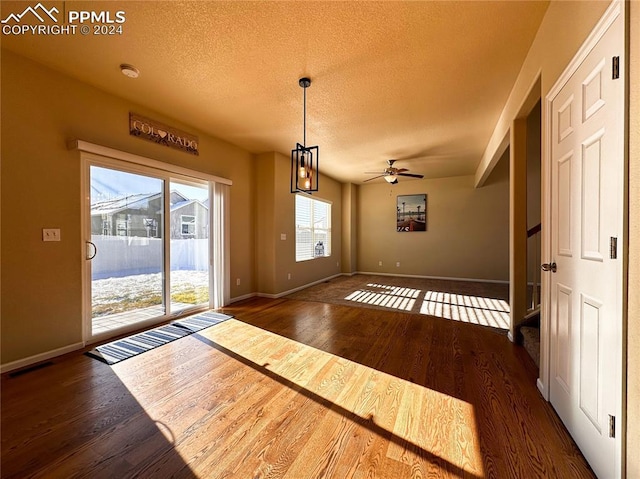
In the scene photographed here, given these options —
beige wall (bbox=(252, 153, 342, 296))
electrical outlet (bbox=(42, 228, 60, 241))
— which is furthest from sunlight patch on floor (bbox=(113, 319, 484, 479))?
beige wall (bbox=(252, 153, 342, 296))

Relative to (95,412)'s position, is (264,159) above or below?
above

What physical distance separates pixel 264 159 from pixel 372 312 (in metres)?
3.49

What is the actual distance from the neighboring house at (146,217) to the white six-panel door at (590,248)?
423 cm

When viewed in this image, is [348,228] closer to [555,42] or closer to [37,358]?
[555,42]

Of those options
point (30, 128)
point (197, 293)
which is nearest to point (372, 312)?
point (197, 293)

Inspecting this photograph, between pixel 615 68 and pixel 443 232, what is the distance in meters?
6.66

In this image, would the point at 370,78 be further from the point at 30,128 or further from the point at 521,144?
the point at 30,128

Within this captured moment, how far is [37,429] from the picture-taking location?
1.66 m

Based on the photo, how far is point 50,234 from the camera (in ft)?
8.64

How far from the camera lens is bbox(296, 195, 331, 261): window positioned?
622cm

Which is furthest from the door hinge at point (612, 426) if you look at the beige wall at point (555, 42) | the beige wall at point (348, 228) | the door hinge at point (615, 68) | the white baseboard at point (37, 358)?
the beige wall at point (348, 228)

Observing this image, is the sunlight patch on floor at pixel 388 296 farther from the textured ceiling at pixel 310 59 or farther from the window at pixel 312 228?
the textured ceiling at pixel 310 59

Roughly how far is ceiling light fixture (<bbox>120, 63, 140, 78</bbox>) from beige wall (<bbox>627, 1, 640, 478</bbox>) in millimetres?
3518

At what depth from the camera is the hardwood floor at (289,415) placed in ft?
4.59
